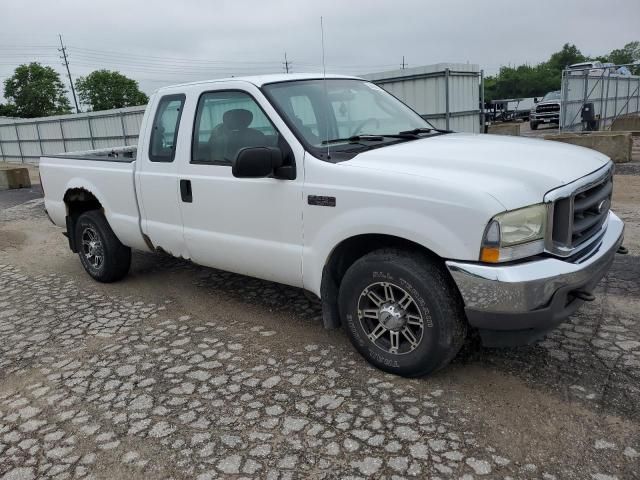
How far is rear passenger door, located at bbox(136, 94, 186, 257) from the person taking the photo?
4.55 meters

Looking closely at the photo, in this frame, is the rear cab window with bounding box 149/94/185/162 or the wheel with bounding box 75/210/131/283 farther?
the wheel with bounding box 75/210/131/283

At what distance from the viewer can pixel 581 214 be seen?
3.29 meters

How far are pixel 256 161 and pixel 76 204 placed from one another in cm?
341

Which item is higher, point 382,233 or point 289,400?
point 382,233

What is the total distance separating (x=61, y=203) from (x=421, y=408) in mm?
4660

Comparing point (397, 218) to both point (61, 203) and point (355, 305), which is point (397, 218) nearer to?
point (355, 305)

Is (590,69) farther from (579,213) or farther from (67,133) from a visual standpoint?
(67,133)

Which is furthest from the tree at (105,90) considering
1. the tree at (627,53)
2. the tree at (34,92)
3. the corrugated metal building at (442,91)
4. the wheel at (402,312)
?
the tree at (627,53)

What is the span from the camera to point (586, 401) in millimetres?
3066

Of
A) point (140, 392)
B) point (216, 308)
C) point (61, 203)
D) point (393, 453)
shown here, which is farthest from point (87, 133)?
point (393, 453)

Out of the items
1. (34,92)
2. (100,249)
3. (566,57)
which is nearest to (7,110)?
(34,92)

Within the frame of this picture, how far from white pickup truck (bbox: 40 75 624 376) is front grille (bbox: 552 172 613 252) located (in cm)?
1

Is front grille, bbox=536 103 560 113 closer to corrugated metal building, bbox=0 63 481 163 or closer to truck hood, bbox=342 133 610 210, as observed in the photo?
corrugated metal building, bbox=0 63 481 163

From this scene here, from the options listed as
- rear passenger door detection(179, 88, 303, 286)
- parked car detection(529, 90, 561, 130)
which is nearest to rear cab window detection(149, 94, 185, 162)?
rear passenger door detection(179, 88, 303, 286)
